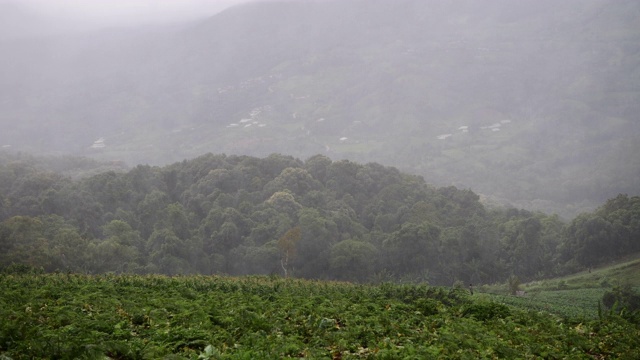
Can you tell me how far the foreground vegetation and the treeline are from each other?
43870 mm

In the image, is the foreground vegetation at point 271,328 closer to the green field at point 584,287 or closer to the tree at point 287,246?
the green field at point 584,287

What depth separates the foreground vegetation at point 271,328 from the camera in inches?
528

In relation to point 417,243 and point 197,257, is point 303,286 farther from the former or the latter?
point 417,243

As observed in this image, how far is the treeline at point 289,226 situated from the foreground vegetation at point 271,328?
144ft

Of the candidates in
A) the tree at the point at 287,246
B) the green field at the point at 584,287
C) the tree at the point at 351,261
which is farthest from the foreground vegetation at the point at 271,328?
the tree at the point at 351,261

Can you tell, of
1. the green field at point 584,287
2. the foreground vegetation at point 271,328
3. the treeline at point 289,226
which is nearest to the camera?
the foreground vegetation at point 271,328

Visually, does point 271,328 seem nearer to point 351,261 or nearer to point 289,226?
point 351,261

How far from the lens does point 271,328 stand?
1709 cm

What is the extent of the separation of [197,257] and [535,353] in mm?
61998

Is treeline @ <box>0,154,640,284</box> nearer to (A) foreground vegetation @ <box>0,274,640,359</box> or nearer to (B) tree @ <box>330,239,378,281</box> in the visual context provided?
Result: (B) tree @ <box>330,239,378,281</box>

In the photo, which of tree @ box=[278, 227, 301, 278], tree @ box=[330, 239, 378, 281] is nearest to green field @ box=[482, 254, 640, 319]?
tree @ box=[330, 239, 378, 281]

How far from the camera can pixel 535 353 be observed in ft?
54.0

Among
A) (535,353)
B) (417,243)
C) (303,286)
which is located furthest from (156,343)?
(417,243)

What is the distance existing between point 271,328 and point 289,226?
62756 mm
